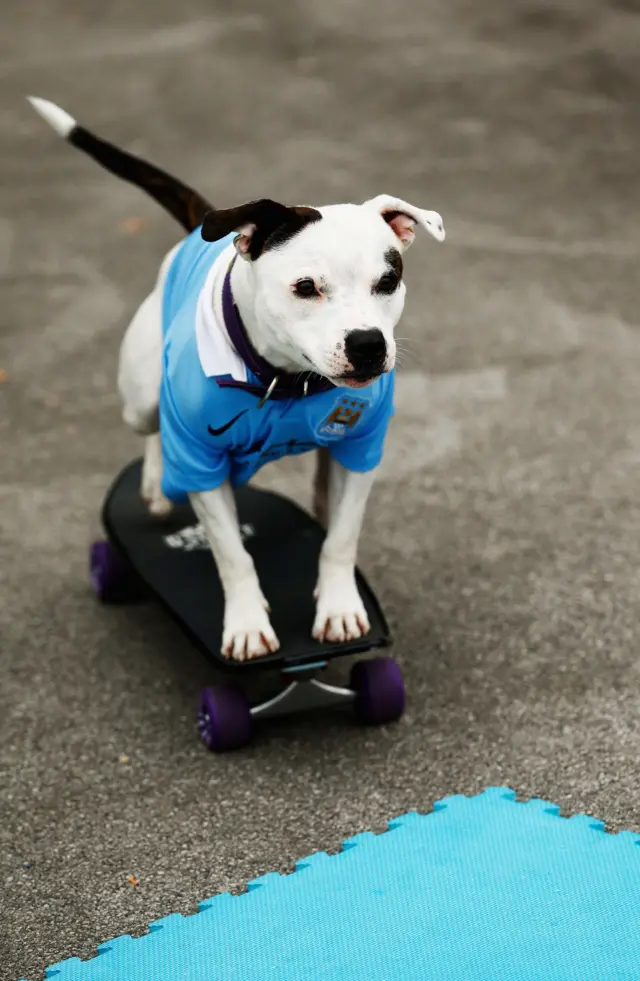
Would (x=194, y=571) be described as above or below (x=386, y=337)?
below

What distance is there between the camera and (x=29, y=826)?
280 cm

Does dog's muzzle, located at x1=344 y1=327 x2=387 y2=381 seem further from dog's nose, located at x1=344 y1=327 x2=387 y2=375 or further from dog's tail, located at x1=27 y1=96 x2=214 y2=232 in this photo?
dog's tail, located at x1=27 y1=96 x2=214 y2=232

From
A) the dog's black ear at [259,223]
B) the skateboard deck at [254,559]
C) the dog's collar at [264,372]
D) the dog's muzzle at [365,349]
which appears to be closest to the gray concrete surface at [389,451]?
the skateboard deck at [254,559]

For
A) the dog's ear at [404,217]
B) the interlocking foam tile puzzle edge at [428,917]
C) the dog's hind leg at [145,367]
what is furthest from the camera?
the dog's hind leg at [145,367]

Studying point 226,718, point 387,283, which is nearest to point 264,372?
point 387,283

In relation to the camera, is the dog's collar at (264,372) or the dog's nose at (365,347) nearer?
the dog's nose at (365,347)

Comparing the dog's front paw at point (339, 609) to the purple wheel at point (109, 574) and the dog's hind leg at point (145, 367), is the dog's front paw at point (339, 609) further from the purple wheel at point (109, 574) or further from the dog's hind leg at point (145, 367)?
the purple wheel at point (109, 574)

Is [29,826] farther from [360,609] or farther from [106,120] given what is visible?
[106,120]

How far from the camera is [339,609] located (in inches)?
117

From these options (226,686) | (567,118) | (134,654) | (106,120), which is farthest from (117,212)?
(226,686)

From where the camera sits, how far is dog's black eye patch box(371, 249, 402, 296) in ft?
8.14

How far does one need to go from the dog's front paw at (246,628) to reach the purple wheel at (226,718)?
127mm

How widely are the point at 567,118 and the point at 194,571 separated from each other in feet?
17.3

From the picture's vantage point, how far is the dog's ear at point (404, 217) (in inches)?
102
